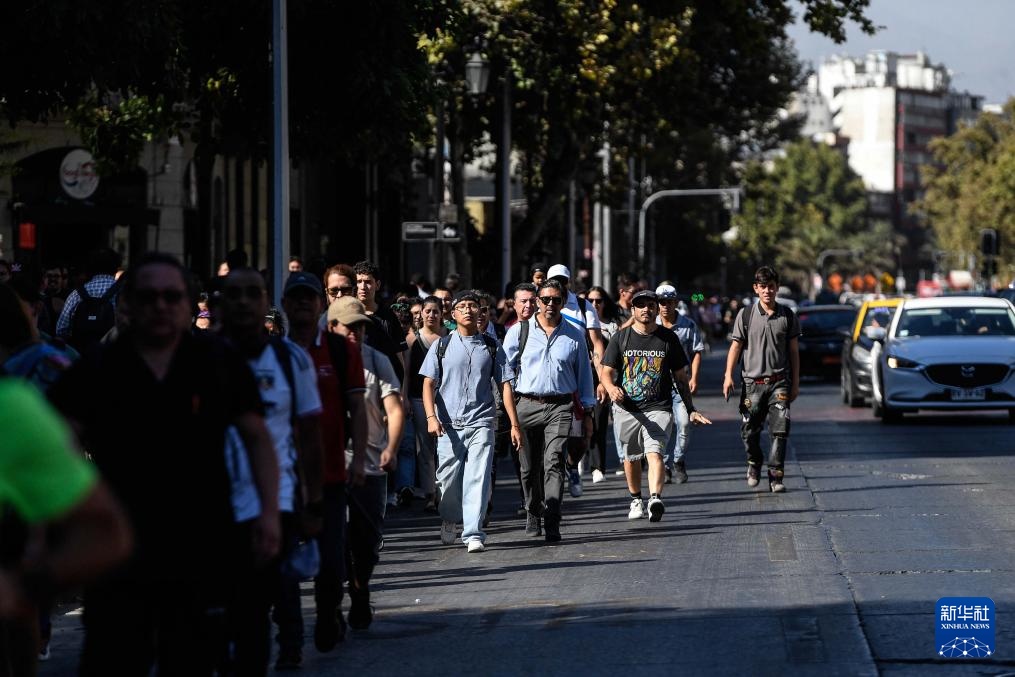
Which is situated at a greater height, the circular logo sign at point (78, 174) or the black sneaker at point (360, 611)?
the circular logo sign at point (78, 174)

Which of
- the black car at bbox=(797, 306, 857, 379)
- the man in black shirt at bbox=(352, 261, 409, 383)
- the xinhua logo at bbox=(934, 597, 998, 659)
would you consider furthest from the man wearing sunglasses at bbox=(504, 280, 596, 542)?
the black car at bbox=(797, 306, 857, 379)

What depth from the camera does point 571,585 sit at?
406 inches

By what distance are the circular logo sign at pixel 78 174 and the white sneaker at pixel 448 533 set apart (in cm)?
1669

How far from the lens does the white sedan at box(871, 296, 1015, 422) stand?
2262 cm

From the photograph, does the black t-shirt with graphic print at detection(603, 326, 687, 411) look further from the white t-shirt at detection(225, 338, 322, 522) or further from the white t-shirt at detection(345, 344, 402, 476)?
the white t-shirt at detection(225, 338, 322, 522)

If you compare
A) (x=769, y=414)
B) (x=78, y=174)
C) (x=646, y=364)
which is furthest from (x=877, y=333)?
(x=78, y=174)

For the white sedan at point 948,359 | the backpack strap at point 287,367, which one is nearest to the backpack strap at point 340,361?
the backpack strap at point 287,367

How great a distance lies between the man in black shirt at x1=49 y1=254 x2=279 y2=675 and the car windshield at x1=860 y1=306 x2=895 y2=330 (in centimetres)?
2231

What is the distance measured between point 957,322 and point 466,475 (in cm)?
1344

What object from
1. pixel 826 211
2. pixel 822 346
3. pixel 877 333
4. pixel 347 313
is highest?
pixel 826 211

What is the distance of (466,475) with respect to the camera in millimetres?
12008

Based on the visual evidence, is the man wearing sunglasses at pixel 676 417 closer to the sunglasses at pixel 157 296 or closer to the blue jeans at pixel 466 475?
the blue jeans at pixel 466 475

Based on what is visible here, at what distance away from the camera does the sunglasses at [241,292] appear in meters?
6.51

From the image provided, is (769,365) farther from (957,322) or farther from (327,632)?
(957,322)
